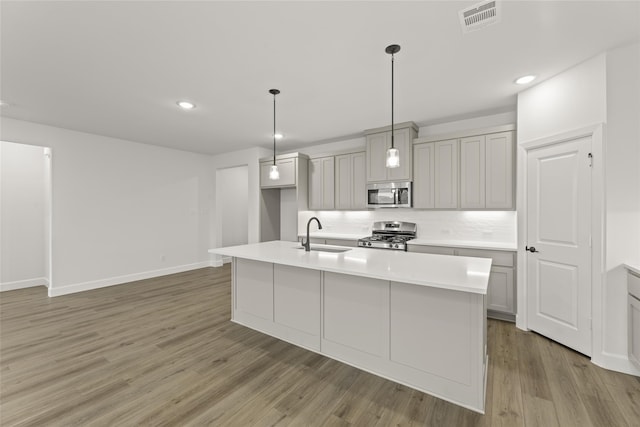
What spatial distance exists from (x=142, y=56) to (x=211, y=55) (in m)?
0.61

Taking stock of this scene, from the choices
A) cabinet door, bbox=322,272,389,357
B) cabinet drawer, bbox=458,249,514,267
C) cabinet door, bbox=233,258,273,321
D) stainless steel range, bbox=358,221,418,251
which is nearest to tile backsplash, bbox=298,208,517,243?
stainless steel range, bbox=358,221,418,251

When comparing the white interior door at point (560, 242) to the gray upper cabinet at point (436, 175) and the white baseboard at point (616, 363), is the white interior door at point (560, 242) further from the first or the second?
the gray upper cabinet at point (436, 175)

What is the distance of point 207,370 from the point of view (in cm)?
232

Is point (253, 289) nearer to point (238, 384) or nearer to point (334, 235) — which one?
point (238, 384)

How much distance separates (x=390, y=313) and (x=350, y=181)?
9.91 feet

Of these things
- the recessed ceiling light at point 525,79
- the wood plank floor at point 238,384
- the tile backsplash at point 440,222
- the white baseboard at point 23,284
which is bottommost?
the wood plank floor at point 238,384

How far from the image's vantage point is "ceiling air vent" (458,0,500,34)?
179cm

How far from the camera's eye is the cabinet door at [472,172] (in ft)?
11.9

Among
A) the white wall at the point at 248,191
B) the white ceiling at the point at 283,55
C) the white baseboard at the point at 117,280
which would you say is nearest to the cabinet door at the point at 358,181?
the white ceiling at the point at 283,55

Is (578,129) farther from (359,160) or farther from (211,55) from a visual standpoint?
(211,55)

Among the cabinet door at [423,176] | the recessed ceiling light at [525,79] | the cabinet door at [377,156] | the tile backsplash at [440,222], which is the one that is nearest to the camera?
the recessed ceiling light at [525,79]

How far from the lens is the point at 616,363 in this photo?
229 cm

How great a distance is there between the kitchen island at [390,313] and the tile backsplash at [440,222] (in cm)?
189

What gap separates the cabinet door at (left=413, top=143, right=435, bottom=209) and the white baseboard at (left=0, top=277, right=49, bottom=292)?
6777 mm
